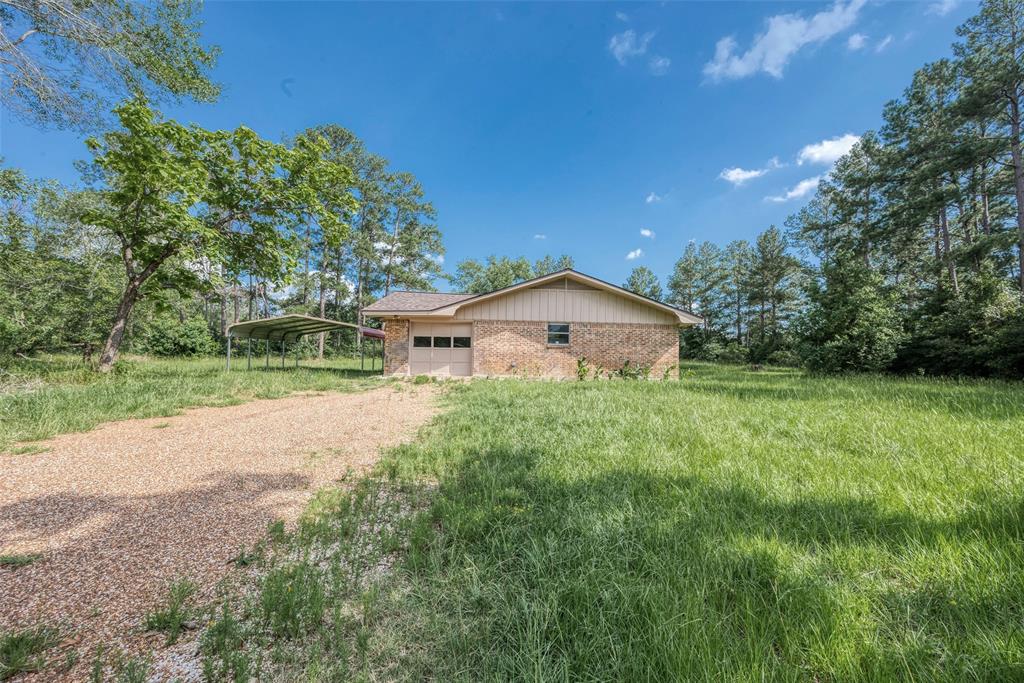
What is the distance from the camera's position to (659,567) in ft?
6.59

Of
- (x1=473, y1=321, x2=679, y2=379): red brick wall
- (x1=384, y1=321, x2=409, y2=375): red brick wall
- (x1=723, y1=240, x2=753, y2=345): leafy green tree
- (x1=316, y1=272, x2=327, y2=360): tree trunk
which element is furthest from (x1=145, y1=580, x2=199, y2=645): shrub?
(x1=723, y1=240, x2=753, y2=345): leafy green tree

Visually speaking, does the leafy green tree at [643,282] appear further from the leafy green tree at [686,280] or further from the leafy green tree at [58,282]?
the leafy green tree at [58,282]

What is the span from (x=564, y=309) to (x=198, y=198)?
1262cm

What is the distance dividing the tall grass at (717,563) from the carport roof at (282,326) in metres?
11.7

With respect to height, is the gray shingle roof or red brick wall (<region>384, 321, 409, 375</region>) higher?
the gray shingle roof

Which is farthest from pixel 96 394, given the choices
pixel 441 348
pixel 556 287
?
pixel 556 287

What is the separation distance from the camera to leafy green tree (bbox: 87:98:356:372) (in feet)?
33.5

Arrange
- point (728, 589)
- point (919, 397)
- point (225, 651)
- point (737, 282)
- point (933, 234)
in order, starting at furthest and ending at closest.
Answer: point (737, 282)
point (933, 234)
point (919, 397)
point (728, 589)
point (225, 651)

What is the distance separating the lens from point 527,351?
14398 millimetres

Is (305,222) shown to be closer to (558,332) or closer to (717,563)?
(558,332)

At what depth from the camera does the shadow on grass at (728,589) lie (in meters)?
1.42

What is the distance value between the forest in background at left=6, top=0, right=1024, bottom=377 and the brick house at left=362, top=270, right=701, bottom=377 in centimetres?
534

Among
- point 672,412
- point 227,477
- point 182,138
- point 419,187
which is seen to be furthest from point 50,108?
point 419,187

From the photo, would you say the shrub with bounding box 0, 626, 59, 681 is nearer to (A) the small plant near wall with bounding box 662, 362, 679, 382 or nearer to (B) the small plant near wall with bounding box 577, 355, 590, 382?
(B) the small plant near wall with bounding box 577, 355, 590, 382
